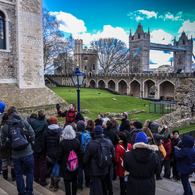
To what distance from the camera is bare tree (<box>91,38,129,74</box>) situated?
45656mm

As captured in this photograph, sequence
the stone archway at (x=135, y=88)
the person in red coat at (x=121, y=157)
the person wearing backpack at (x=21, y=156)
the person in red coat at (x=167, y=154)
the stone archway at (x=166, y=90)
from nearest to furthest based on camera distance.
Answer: the person wearing backpack at (x=21, y=156) → the person in red coat at (x=121, y=157) → the person in red coat at (x=167, y=154) → the stone archway at (x=166, y=90) → the stone archway at (x=135, y=88)

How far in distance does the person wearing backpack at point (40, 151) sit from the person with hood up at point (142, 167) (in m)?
2.20

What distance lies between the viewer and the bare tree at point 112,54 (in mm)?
45656

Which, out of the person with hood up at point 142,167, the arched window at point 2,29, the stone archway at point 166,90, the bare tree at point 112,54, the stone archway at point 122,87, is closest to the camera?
the person with hood up at point 142,167

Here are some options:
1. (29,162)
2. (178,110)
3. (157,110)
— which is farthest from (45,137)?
(157,110)

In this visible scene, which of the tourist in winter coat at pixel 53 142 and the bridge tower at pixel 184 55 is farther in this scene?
the bridge tower at pixel 184 55

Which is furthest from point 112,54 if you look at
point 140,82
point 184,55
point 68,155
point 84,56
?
point 68,155

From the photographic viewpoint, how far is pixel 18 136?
359 centimetres

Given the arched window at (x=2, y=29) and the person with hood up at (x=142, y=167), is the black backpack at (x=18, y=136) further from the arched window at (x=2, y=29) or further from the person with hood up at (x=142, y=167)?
the arched window at (x=2, y=29)

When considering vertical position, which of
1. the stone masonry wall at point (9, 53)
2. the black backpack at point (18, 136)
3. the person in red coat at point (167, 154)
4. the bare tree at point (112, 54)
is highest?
the bare tree at point (112, 54)

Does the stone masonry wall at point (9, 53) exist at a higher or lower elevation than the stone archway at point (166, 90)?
higher

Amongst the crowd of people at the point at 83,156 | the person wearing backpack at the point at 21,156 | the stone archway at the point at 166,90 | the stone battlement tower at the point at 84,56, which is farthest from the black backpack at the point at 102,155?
the stone battlement tower at the point at 84,56

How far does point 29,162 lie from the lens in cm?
375

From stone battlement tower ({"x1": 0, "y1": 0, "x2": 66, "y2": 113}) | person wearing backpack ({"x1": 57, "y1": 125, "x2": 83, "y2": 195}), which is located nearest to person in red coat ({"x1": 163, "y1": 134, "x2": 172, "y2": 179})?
person wearing backpack ({"x1": 57, "y1": 125, "x2": 83, "y2": 195})
